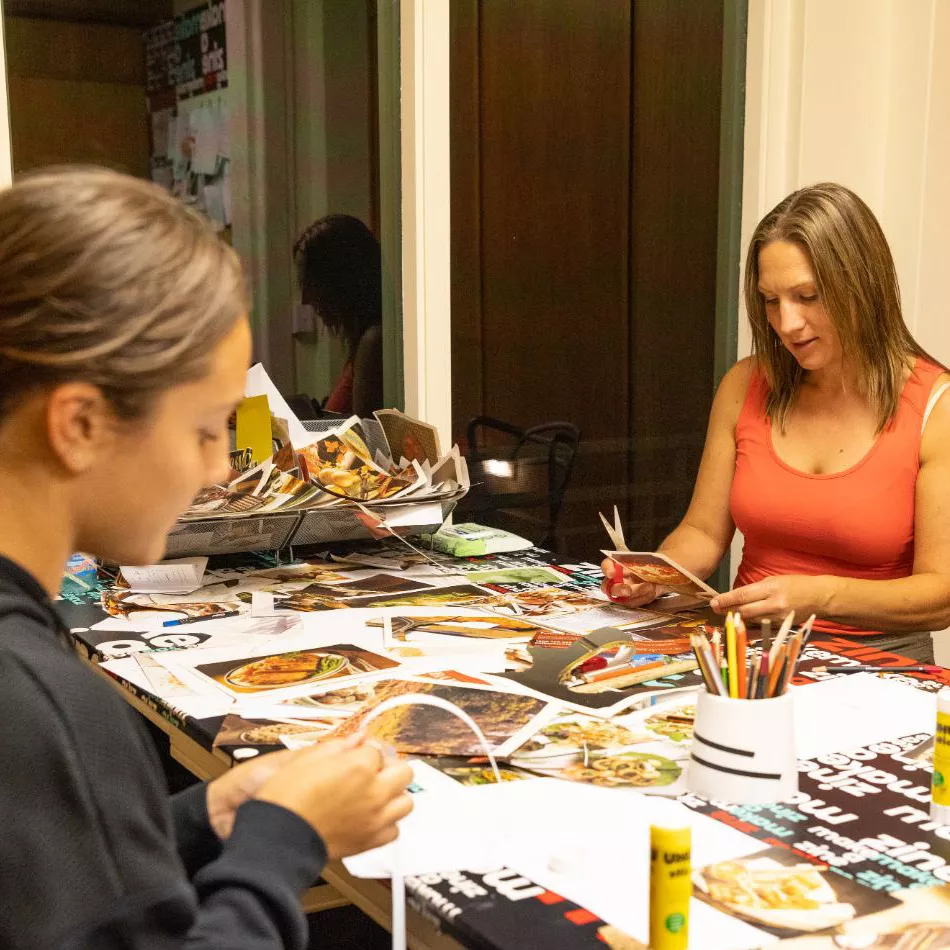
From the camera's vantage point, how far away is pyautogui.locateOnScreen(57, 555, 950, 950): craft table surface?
0.80 m

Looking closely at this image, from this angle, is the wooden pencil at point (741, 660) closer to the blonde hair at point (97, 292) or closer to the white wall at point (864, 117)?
the blonde hair at point (97, 292)

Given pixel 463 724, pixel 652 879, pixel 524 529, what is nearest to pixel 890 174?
pixel 524 529

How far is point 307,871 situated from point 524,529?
74.9 inches

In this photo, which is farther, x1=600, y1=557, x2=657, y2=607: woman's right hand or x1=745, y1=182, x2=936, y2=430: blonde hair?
x1=745, y1=182, x2=936, y2=430: blonde hair

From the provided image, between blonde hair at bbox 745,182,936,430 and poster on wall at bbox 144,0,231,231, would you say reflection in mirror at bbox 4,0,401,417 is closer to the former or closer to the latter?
poster on wall at bbox 144,0,231,231

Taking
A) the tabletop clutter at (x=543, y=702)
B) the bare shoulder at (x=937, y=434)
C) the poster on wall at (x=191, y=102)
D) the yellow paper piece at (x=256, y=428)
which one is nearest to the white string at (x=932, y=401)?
the bare shoulder at (x=937, y=434)

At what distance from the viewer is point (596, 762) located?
1120mm

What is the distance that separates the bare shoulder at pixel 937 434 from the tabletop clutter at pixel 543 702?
0.47 m

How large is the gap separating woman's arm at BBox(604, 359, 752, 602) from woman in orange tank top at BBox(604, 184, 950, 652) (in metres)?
0.05

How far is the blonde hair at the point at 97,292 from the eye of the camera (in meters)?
0.67

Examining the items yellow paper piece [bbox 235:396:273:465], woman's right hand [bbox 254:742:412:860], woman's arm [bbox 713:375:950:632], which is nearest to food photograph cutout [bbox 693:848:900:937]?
woman's right hand [bbox 254:742:412:860]

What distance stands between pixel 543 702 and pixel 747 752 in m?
0.31

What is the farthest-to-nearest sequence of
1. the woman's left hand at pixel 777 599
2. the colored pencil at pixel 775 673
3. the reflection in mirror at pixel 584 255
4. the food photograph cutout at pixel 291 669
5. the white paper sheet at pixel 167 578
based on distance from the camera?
1. the reflection in mirror at pixel 584 255
2. the white paper sheet at pixel 167 578
3. the woman's left hand at pixel 777 599
4. the food photograph cutout at pixel 291 669
5. the colored pencil at pixel 775 673

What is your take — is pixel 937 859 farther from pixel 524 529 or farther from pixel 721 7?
pixel 721 7
